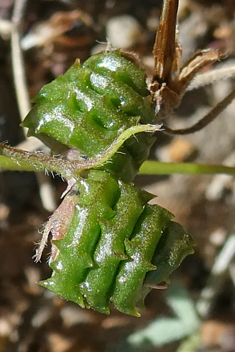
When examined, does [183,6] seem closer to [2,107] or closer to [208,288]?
[2,107]

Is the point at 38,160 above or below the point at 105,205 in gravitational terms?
above

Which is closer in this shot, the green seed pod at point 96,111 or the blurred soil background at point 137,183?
the green seed pod at point 96,111

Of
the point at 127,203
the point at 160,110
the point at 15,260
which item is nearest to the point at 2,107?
the point at 15,260

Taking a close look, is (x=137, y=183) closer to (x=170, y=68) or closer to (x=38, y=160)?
(x=170, y=68)

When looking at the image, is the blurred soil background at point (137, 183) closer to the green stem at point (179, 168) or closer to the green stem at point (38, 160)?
the green stem at point (179, 168)

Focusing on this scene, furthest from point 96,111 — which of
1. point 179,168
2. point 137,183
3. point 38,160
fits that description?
point 137,183

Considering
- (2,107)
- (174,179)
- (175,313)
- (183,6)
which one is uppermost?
(183,6)

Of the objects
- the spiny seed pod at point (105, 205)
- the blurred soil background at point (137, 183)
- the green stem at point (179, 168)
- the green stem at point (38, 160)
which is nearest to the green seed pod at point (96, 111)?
the spiny seed pod at point (105, 205)
